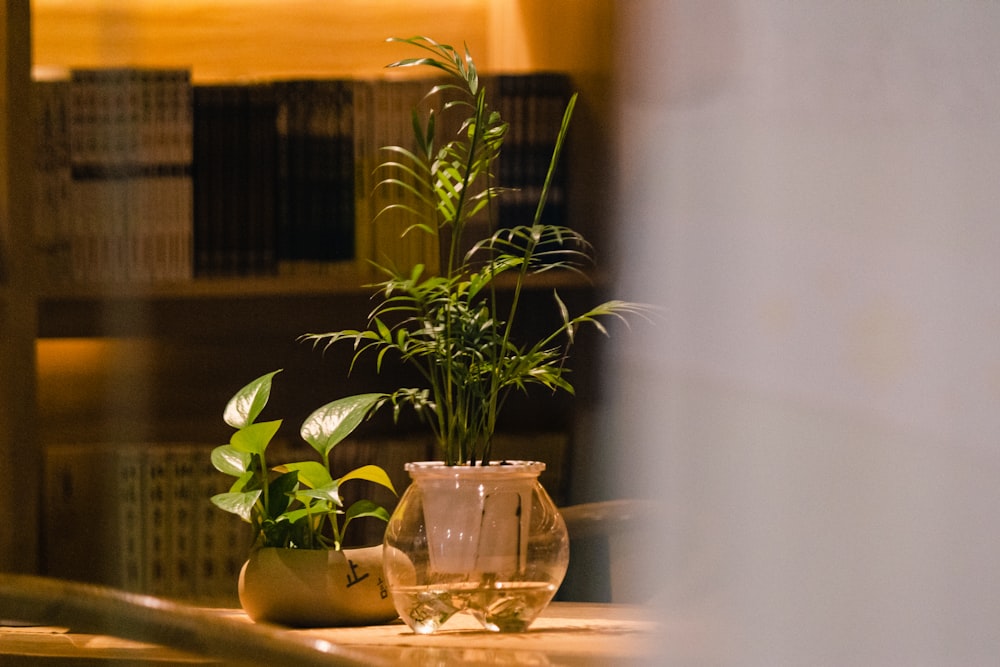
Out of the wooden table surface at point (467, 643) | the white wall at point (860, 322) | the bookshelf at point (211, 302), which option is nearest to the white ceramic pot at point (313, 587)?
the wooden table surface at point (467, 643)

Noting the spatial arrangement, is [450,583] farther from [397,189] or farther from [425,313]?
[397,189]

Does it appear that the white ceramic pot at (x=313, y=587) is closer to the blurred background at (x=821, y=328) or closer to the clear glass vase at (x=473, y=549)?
the clear glass vase at (x=473, y=549)

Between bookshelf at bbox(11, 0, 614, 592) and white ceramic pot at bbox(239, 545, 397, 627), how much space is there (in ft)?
0.98

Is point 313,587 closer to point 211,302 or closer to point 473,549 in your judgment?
point 473,549

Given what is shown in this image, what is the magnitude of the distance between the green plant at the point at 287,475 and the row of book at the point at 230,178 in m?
0.23

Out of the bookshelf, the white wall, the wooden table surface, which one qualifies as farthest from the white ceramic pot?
the white wall

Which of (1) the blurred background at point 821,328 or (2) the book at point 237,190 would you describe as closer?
(1) the blurred background at point 821,328

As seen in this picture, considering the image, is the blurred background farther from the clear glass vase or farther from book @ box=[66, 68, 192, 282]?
book @ box=[66, 68, 192, 282]

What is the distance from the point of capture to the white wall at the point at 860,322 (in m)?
0.64

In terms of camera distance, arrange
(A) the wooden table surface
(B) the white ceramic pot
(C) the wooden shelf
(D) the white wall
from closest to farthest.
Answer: (D) the white wall < (A) the wooden table surface < (B) the white ceramic pot < (C) the wooden shelf

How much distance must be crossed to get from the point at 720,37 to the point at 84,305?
0.91 meters

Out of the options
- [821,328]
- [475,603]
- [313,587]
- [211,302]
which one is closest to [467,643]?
[475,603]

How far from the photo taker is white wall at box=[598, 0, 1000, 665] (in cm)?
64

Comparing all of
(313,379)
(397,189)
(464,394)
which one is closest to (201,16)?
(397,189)
